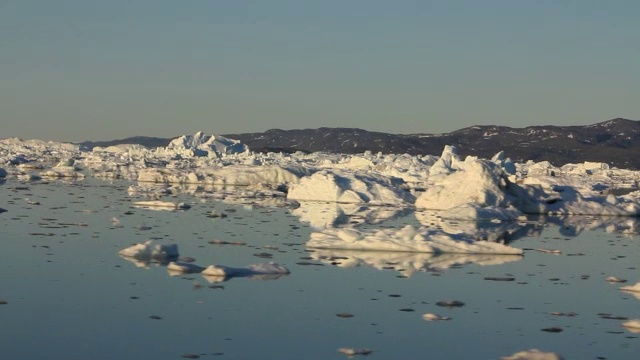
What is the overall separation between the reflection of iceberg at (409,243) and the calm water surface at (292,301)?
38cm

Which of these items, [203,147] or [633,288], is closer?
[633,288]

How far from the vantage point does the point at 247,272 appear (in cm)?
1076

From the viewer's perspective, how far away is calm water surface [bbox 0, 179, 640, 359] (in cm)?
729

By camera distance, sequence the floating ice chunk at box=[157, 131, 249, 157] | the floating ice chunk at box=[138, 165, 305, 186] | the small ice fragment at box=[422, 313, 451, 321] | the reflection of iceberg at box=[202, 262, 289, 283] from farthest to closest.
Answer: the floating ice chunk at box=[157, 131, 249, 157], the floating ice chunk at box=[138, 165, 305, 186], the reflection of iceberg at box=[202, 262, 289, 283], the small ice fragment at box=[422, 313, 451, 321]

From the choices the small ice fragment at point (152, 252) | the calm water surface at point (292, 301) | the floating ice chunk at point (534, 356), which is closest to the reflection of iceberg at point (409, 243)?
the calm water surface at point (292, 301)

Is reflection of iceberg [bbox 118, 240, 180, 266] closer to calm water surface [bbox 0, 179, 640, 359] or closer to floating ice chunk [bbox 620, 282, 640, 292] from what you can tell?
calm water surface [bbox 0, 179, 640, 359]

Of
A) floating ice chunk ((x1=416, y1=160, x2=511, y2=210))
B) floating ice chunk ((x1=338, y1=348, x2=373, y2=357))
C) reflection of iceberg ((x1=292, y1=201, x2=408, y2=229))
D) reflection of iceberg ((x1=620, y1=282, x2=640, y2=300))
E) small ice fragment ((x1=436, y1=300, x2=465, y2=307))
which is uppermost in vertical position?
floating ice chunk ((x1=416, y1=160, x2=511, y2=210))

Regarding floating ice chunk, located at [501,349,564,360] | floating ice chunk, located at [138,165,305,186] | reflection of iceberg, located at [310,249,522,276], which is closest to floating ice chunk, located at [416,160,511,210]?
reflection of iceberg, located at [310,249,522,276]

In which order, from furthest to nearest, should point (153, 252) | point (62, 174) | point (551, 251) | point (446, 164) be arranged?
point (446, 164)
point (62, 174)
point (551, 251)
point (153, 252)

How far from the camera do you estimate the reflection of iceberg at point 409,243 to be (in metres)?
13.6

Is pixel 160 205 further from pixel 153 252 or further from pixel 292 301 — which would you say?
pixel 292 301

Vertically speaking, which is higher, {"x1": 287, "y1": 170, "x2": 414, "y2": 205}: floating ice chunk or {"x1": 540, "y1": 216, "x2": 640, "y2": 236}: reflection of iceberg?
{"x1": 287, "y1": 170, "x2": 414, "y2": 205}: floating ice chunk

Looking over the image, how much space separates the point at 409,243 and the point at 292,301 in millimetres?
4823

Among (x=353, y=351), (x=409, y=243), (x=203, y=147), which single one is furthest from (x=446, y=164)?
(x=353, y=351)
